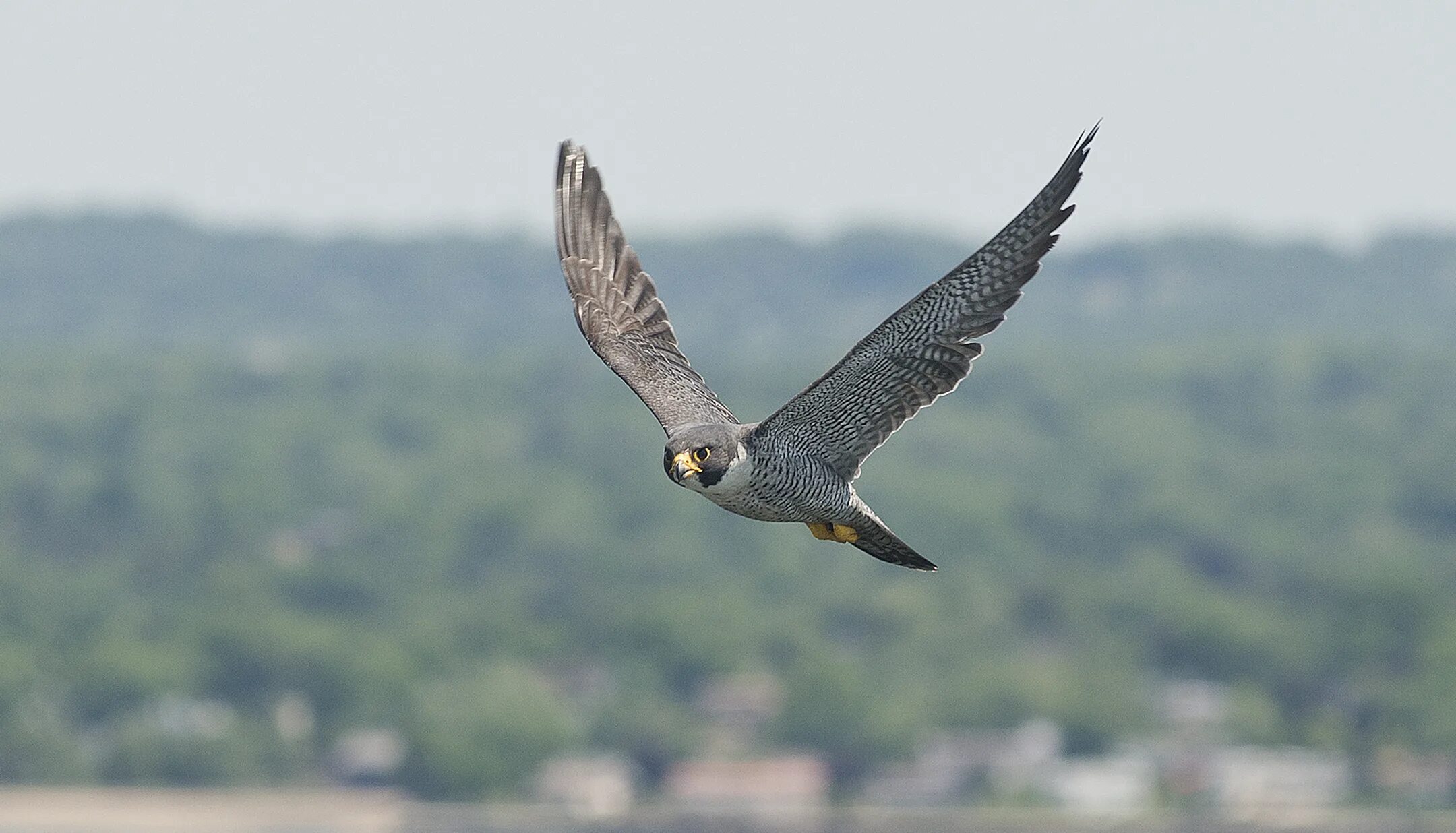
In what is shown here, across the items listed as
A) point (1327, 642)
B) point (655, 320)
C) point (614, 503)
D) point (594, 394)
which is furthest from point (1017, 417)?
point (655, 320)

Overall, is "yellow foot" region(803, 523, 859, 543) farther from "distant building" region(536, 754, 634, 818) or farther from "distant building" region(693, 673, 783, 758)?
"distant building" region(693, 673, 783, 758)

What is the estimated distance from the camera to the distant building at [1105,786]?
96.8 m

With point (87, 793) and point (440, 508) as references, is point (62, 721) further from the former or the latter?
point (440, 508)

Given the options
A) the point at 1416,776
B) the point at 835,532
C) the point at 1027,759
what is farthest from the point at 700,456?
the point at 1027,759

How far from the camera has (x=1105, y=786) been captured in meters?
98.6

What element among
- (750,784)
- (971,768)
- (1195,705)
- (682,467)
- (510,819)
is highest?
(1195,705)

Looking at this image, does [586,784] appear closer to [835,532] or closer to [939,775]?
[939,775]

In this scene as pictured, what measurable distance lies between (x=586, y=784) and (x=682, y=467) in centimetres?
8704

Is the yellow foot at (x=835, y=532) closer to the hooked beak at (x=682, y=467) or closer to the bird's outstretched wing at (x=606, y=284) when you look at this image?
the bird's outstretched wing at (x=606, y=284)

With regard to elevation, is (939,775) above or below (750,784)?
above

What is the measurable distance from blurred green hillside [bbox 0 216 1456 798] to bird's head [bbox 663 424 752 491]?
83850mm

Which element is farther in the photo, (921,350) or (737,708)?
(737,708)

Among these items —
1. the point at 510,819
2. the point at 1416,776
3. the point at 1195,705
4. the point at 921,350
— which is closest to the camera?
the point at 921,350

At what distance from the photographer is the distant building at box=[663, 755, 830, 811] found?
9788 centimetres
